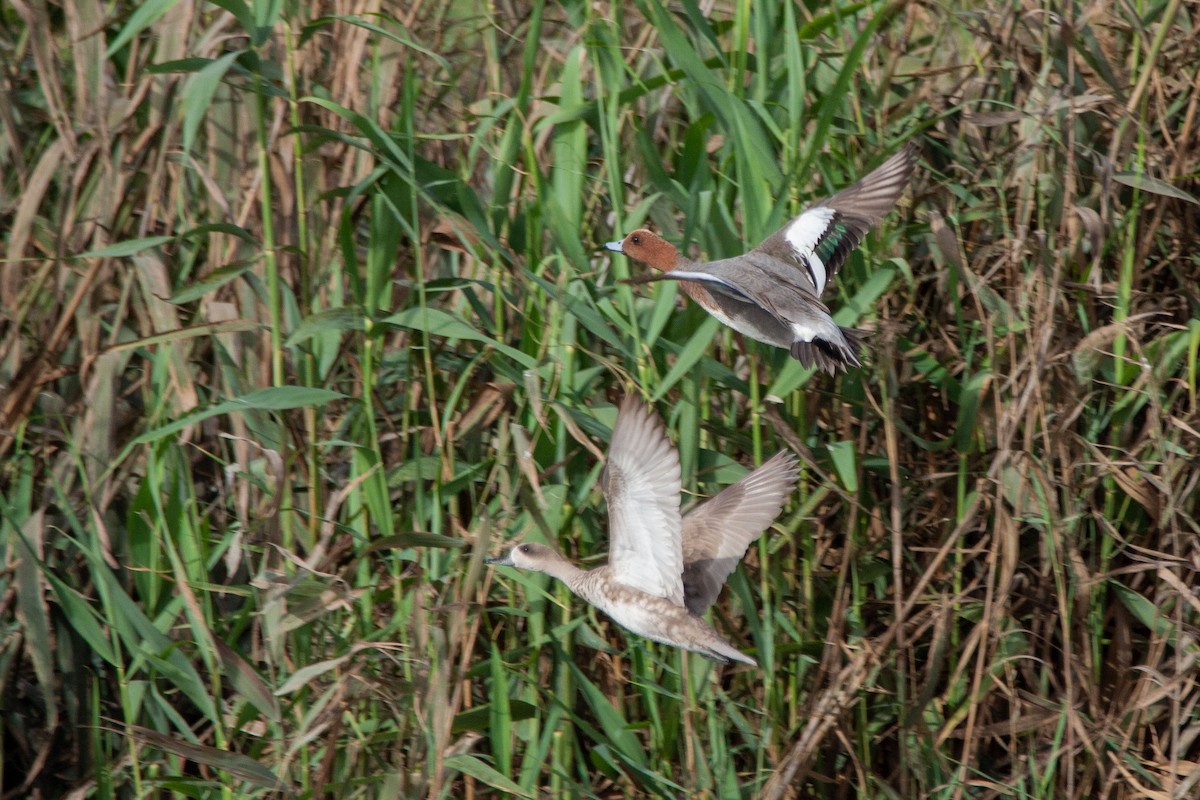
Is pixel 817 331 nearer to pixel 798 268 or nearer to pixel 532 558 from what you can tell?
pixel 798 268

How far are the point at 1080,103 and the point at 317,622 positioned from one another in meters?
2.07

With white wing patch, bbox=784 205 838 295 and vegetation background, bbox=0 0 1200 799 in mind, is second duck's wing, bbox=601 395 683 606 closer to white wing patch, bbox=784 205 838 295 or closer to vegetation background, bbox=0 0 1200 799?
vegetation background, bbox=0 0 1200 799

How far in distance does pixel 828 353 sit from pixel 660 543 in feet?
1.73

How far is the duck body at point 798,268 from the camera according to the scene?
2957 mm

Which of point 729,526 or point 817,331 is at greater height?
point 817,331

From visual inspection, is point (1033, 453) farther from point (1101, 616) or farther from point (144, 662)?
point (144, 662)

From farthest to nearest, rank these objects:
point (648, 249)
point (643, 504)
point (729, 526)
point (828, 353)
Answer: point (648, 249) < point (729, 526) < point (828, 353) < point (643, 504)

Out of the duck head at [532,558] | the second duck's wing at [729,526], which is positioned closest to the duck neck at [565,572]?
the duck head at [532,558]

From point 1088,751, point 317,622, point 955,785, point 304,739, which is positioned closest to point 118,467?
point 317,622

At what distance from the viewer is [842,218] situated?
3.29 m

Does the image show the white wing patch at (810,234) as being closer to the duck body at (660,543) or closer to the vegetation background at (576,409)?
the vegetation background at (576,409)

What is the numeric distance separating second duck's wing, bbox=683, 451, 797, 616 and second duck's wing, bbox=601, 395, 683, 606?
17 centimetres

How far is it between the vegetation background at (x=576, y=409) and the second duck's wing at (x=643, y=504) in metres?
0.19

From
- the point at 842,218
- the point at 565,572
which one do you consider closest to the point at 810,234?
the point at 842,218
